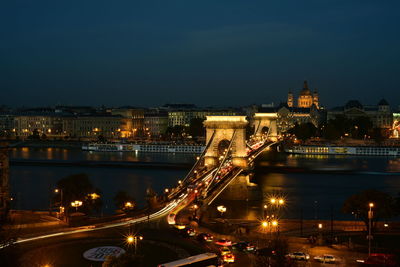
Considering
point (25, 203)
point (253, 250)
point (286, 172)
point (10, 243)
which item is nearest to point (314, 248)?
point (253, 250)

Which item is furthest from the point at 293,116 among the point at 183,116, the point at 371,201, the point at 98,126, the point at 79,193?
the point at 371,201

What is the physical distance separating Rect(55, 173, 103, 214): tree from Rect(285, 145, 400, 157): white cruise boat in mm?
41245

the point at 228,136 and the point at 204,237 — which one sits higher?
the point at 228,136

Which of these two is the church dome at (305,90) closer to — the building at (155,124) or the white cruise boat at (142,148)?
the building at (155,124)

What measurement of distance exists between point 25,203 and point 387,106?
261 feet

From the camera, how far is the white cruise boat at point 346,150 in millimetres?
59281

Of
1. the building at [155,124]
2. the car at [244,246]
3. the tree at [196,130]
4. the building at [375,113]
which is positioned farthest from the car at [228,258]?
the building at [155,124]

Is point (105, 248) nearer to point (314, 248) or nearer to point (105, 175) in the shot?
point (314, 248)

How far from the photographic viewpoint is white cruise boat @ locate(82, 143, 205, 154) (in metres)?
61.6

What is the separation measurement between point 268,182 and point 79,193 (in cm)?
1532

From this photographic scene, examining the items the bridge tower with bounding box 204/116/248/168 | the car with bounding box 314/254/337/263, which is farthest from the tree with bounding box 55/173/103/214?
the car with bounding box 314/254/337/263

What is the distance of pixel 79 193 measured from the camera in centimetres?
2105

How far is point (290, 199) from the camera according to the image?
86.8ft

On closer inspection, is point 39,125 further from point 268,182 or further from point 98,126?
point 268,182
